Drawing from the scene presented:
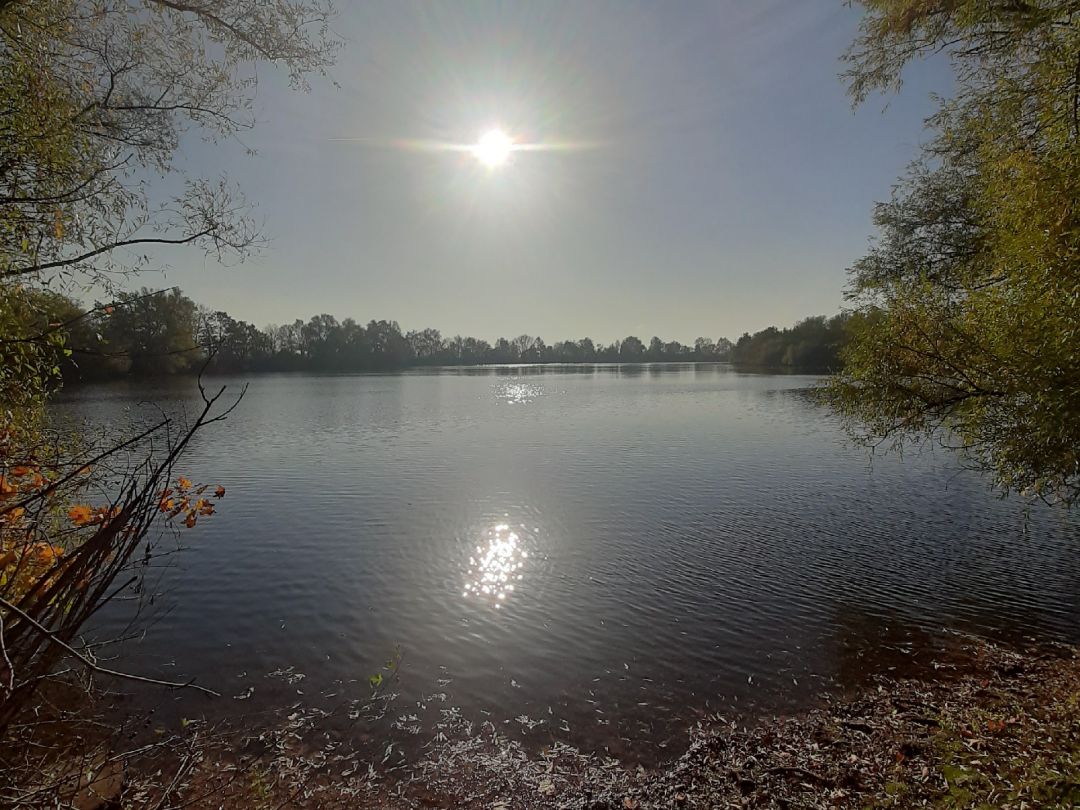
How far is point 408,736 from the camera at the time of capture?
23.7ft

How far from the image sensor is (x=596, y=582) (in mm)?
12289

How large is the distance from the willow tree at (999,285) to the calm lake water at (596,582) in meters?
3.83

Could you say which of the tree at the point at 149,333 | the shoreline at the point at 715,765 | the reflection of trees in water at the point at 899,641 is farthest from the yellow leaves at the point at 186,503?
the reflection of trees in water at the point at 899,641

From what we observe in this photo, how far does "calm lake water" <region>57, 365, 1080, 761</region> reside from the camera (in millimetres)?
8438

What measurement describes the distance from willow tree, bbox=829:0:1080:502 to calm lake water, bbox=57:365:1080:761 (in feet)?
12.6

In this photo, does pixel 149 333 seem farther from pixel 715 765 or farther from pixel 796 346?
pixel 796 346

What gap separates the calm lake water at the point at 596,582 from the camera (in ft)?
27.7

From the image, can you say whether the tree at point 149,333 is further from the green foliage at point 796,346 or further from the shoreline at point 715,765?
the green foliage at point 796,346

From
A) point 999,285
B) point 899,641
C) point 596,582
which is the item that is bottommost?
point 596,582

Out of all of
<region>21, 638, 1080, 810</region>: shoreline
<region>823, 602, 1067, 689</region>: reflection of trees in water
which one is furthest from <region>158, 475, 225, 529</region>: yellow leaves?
<region>823, 602, 1067, 689</region>: reflection of trees in water

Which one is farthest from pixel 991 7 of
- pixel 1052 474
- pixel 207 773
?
pixel 207 773

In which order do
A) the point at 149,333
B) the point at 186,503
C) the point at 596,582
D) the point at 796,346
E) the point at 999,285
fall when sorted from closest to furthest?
1. the point at 186,503
2. the point at 149,333
3. the point at 999,285
4. the point at 596,582
5. the point at 796,346

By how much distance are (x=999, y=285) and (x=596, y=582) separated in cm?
914

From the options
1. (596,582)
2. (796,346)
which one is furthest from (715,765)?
(796,346)
